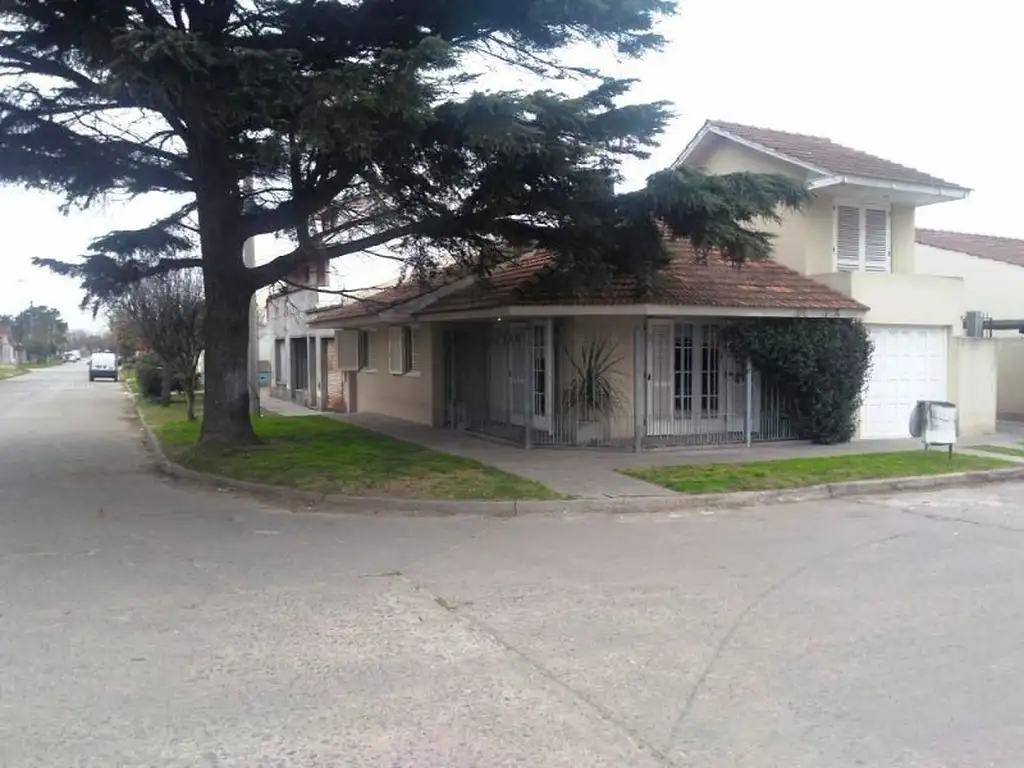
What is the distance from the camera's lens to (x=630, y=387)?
53.2 feet

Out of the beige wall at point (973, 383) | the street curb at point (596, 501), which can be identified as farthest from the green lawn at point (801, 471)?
the beige wall at point (973, 383)

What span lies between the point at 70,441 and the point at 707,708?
59.3 feet

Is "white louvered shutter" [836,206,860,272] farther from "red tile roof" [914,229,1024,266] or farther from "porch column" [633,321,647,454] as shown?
"red tile roof" [914,229,1024,266]

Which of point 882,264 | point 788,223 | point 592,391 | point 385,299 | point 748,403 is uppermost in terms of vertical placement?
point 788,223

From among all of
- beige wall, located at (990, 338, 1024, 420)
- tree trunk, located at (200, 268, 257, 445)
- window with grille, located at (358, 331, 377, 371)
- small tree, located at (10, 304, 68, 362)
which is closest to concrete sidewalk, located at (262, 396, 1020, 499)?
tree trunk, located at (200, 268, 257, 445)

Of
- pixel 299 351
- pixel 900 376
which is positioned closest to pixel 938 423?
pixel 900 376

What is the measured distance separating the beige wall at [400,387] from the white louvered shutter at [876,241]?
9154 mm

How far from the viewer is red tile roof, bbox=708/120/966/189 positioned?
18.0m

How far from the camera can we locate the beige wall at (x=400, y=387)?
2061 cm

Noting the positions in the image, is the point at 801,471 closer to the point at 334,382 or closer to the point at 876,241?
the point at 876,241

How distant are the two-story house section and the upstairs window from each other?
0.07 feet

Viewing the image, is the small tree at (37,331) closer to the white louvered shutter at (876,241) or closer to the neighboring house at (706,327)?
the neighboring house at (706,327)

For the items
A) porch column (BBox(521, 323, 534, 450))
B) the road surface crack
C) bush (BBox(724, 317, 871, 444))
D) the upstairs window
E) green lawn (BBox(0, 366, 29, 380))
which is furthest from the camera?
green lawn (BBox(0, 366, 29, 380))

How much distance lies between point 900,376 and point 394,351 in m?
11.7
